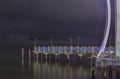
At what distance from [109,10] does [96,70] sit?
407 cm

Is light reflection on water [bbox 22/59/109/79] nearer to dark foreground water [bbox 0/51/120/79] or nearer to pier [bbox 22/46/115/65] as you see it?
dark foreground water [bbox 0/51/120/79]

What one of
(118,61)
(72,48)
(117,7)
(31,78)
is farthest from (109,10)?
(72,48)

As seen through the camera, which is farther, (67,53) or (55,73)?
(67,53)

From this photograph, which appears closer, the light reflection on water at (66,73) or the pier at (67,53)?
the light reflection on water at (66,73)

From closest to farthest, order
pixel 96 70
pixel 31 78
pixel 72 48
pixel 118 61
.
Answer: pixel 118 61 < pixel 96 70 < pixel 31 78 < pixel 72 48

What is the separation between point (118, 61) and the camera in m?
16.8

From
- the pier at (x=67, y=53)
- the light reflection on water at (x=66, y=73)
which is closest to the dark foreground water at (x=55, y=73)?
the light reflection on water at (x=66, y=73)

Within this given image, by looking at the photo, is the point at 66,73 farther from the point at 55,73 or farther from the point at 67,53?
the point at 67,53

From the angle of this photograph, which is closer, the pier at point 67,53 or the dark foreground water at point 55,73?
the dark foreground water at point 55,73

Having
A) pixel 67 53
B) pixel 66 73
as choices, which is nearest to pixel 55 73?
pixel 66 73

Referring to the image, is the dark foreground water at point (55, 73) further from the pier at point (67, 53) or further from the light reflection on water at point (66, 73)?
the pier at point (67, 53)

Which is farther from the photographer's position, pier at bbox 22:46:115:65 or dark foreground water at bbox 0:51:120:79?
pier at bbox 22:46:115:65

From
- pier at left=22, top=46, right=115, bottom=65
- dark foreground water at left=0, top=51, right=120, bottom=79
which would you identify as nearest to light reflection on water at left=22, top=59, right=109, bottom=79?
dark foreground water at left=0, top=51, right=120, bottom=79

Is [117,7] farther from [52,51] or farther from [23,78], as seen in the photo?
[52,51]
